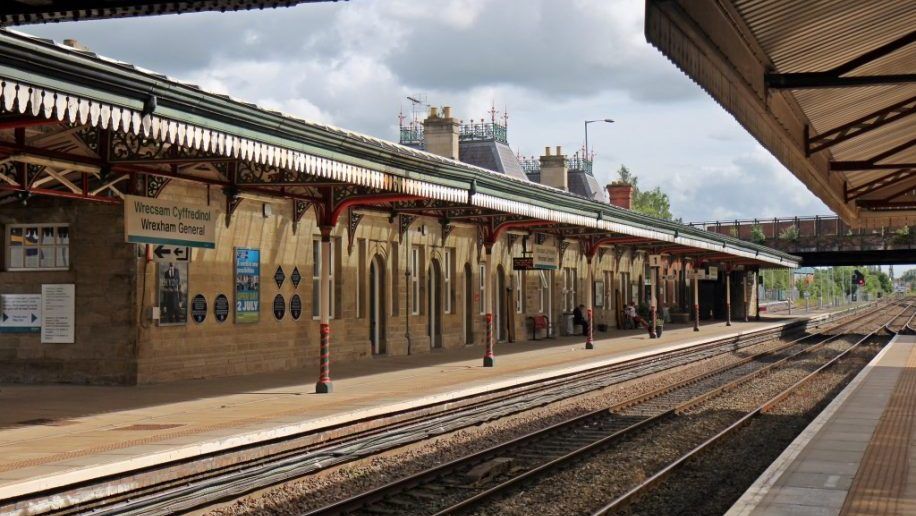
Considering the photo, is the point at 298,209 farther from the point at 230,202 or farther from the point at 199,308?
the point at 199,308

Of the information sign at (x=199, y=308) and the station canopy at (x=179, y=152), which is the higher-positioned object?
the station canopy at (x=179, y=152)

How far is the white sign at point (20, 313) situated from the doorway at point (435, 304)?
12.1 meters

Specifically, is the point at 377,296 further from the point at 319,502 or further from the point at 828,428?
the point at 319,502

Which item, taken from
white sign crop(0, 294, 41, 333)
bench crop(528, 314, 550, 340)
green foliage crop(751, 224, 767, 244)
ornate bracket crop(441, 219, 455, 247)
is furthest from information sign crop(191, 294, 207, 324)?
green foliage crop(751, 224, 767, 244)

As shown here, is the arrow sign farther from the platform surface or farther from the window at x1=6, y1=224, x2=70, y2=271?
the platform surface

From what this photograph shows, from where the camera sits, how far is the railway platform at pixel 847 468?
327 inches

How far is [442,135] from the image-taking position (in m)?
41.6

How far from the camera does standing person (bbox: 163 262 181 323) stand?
18.2 meters

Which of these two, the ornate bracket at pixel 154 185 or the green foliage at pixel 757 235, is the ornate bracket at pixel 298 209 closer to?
the ornate bracket at pixel 154 185

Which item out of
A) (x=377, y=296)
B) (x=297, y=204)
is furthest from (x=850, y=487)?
(x=377, y=296)

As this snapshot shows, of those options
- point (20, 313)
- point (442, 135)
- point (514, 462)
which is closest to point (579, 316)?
point (442, 135)

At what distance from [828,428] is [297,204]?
12273mm

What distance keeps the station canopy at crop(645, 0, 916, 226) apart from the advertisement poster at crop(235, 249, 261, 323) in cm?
1064

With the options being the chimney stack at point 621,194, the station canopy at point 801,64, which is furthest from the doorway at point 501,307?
the chimney stack at point 621,194
